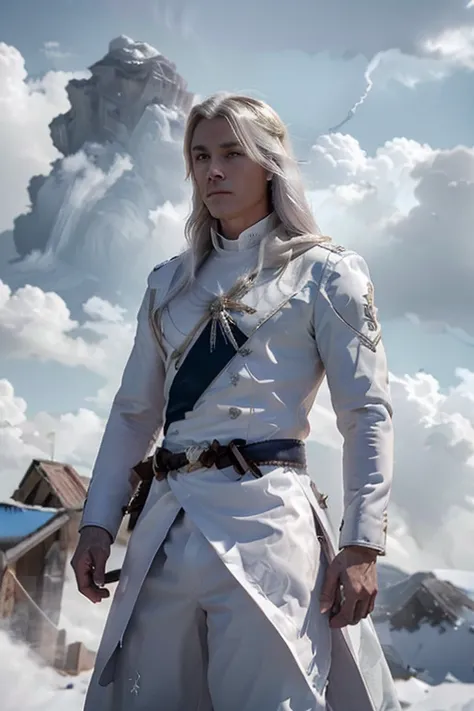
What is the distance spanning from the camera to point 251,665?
129cm

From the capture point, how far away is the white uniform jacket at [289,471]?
4.36 ft

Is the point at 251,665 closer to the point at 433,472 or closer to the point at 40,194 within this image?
the point at 433,472

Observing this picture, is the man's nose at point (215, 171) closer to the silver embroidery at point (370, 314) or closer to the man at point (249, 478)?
the man at point (249, 478)

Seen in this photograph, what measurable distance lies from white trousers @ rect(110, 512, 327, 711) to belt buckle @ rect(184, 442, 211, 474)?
7 centimetres

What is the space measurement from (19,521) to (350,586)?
1349 millimetres

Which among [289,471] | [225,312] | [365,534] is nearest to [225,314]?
[225,312]

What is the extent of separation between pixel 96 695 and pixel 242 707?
0.90 ft

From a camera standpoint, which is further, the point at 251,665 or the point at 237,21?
the point at 237,21

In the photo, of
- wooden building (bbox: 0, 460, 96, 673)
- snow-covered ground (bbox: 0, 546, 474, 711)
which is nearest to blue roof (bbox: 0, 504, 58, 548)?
wooden building (bbox: 0, 460, 96, 673)

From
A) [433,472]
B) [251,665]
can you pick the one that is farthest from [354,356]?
[433,472]

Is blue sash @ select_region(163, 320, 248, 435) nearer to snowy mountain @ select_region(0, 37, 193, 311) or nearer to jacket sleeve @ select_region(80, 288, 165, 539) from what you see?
jacket sleeve @ select_region(80, 288, 165, 539)

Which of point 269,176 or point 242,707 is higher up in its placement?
point 269,176

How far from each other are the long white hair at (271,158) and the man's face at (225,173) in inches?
0.6

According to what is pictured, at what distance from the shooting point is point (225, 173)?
5.03ft
